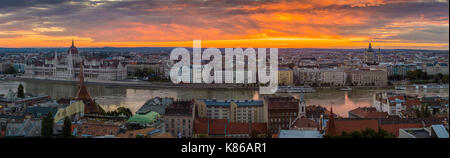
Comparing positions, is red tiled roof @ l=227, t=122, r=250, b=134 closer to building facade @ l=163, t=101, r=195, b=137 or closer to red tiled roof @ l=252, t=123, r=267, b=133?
red tiled roof @ l=252, t=123, r=267, b=133

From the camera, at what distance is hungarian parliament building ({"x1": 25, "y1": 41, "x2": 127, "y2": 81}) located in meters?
14.5

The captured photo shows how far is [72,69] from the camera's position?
15414 mm

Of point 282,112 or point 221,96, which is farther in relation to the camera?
point 221,96

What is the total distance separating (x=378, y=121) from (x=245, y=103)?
1944mm

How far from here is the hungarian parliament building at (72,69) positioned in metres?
14.5

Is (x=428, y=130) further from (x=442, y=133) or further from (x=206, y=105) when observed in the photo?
(x=206, y=105)

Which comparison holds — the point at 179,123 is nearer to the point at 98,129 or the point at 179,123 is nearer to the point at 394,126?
the point at 98,129

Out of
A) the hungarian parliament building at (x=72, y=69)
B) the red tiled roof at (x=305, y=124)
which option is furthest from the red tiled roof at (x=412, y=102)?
the hungarian parliament building at (x=72, y=69)

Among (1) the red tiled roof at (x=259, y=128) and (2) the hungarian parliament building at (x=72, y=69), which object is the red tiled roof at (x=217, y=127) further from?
(2) the hungarian parliament building at (x=72, y=69)

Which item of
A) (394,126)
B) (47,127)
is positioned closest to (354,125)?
(394,126)

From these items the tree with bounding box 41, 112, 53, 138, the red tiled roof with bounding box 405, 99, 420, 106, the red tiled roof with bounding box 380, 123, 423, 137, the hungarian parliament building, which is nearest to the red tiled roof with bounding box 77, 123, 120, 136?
the tree with bounding box 41, 112, 53, 138
